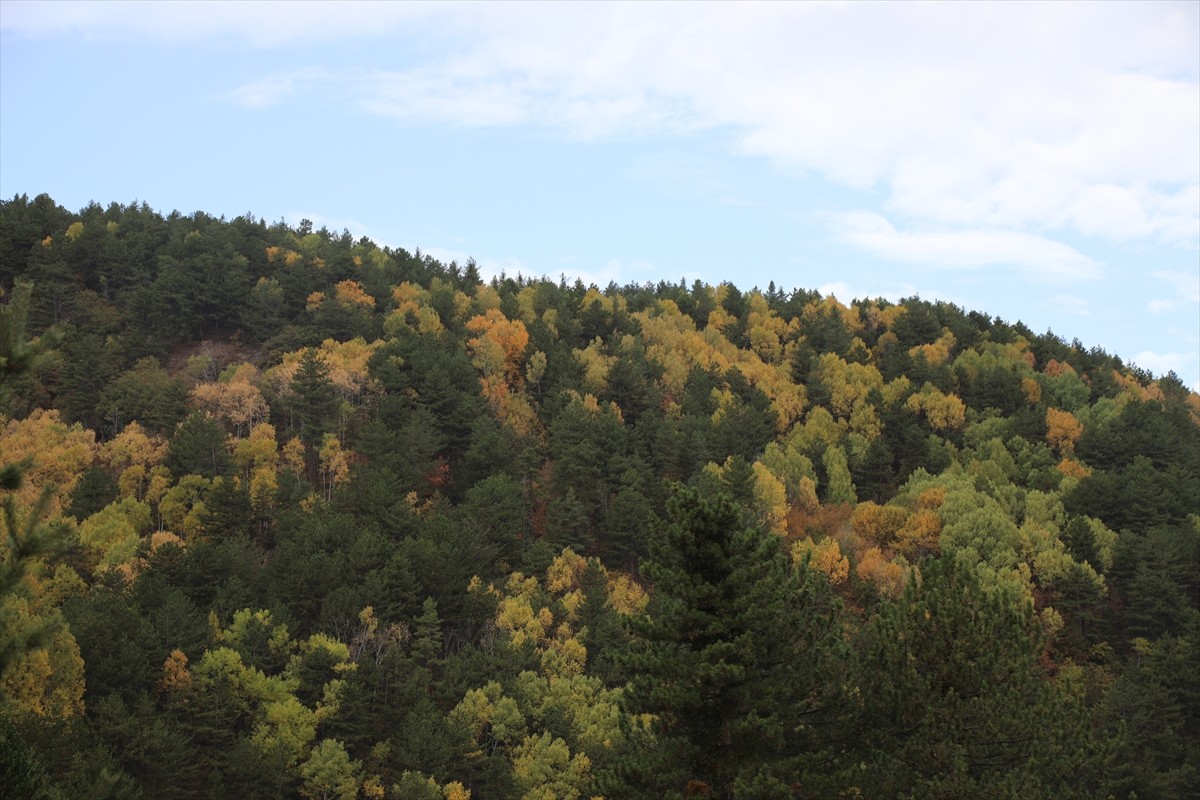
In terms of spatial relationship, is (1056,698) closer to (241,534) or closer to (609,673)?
(609,673)

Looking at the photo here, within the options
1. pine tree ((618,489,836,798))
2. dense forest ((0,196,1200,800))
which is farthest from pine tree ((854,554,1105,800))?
pine tree ((618,489,836,798))

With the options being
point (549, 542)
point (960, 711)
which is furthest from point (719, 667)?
point (549, 542)

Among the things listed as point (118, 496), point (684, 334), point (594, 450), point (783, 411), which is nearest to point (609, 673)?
point (594, 450)

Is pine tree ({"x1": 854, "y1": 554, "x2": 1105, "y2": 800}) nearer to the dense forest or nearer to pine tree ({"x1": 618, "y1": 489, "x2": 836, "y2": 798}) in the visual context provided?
the dense forest

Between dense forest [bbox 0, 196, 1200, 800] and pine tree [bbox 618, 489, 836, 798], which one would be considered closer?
pine tree [bbox 618, 489, 836, 798]

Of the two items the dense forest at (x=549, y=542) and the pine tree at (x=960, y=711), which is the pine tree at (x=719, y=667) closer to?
the dense forest at (x=549, y=542)

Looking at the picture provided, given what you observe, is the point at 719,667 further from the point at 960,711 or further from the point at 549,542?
the point at 549,542

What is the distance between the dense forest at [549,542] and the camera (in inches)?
1014

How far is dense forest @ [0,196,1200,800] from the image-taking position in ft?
Result: 84.5


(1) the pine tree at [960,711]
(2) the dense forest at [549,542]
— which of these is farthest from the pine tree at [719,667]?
(1) the pine tree at [960,711]

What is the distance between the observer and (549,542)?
74.7 metres

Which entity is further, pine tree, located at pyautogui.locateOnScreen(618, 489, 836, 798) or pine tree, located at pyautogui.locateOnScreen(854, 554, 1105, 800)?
pine tree, located at pyautogui.locateOnScreen(854, 554, 1105, 800)

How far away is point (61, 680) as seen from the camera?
52.4 m

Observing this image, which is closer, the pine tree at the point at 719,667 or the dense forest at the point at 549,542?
the pine tree at the point at 719,667
